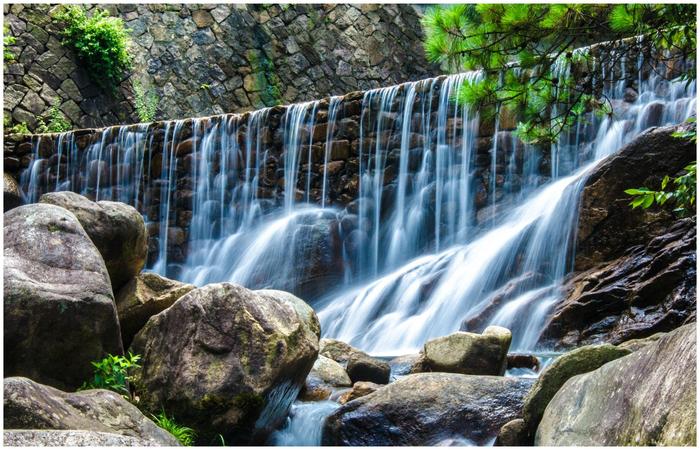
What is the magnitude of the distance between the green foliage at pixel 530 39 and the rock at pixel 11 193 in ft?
35.5

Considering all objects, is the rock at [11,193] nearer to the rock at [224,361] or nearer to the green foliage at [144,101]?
the green foliage at [144,101]

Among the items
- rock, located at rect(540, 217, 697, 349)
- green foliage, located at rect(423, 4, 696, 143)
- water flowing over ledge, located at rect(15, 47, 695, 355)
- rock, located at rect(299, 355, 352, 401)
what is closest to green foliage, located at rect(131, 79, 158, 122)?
water flowing over ledge, located at rect(15, 47, 695, 355)

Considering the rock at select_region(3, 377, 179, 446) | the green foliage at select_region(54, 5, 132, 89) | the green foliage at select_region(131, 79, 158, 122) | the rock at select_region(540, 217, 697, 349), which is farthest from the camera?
the green foliage at select_region(131, 79, 158, 122)

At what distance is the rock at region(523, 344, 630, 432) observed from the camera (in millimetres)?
4098

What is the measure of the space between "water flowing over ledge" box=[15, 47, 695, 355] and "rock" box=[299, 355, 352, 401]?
1653 mm

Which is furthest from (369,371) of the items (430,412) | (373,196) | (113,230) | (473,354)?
(373,196)

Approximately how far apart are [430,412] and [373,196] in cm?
693

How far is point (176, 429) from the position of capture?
4238 mm

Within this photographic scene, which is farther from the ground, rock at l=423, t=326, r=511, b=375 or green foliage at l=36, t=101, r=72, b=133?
green foliage at l=36, t=101, r=72, b=133

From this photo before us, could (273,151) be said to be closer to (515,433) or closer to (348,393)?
(348,393)

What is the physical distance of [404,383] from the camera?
479 centimetres

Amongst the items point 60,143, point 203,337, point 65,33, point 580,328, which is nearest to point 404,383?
point 203,337

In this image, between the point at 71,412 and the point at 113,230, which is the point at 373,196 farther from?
the point at 71,412

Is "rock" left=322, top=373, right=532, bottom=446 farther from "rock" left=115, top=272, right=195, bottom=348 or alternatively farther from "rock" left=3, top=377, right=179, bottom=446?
"rock" left=115, top=272, right=195, bottom=348
